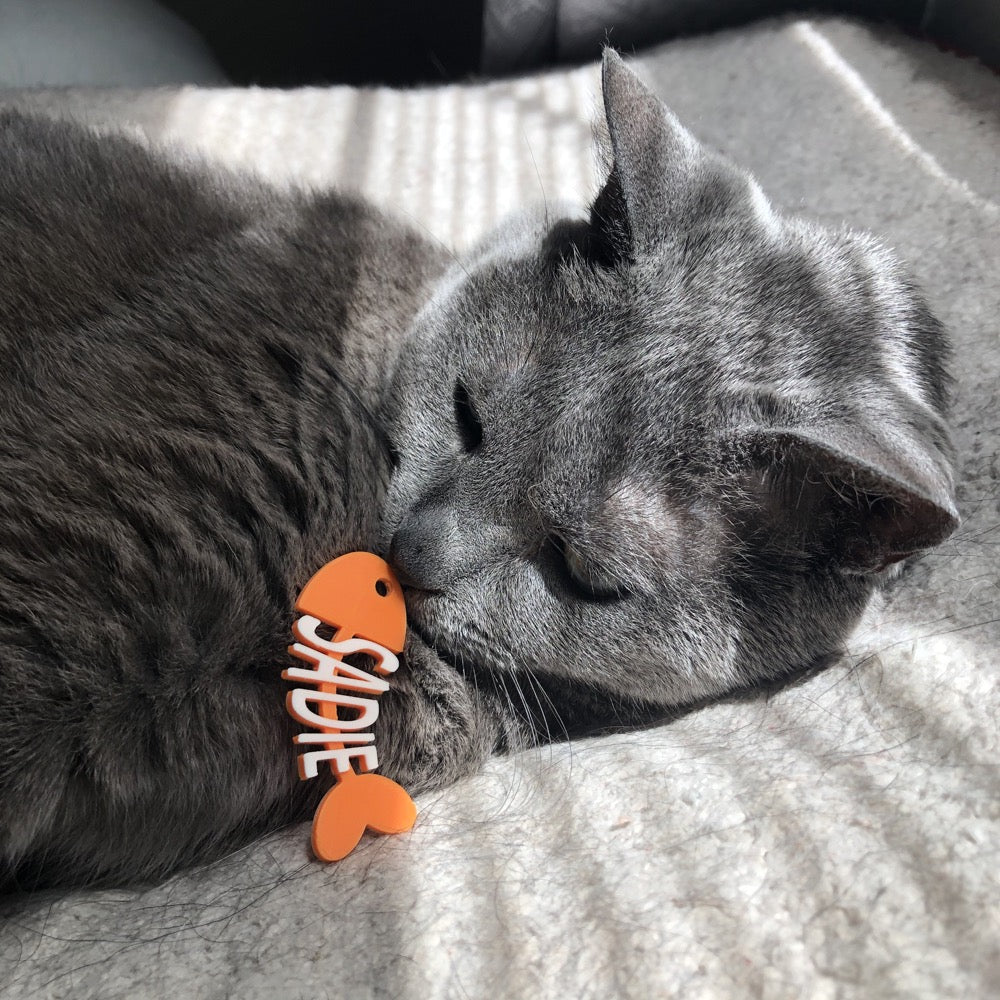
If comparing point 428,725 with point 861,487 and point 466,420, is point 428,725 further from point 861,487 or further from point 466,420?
point 861,487

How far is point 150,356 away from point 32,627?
1.07 feet

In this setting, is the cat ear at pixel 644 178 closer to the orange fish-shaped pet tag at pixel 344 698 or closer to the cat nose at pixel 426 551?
the cat nose at pixel 426 551

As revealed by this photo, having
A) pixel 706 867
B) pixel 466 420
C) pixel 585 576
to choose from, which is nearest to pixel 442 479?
pixel 466 420

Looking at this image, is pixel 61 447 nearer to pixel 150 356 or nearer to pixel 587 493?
pixel 150 356

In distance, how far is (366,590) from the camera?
0.88 m

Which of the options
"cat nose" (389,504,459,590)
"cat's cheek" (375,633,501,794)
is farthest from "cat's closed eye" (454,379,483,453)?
"cat's cheek" (375,633,501,794)

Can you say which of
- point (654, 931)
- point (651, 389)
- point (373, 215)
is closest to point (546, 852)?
point (654, 931)

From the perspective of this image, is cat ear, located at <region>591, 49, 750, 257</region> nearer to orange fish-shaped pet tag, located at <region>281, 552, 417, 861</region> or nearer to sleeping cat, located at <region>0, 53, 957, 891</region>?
sleeping cat, located at <region>0, 53, 957, 891</region>

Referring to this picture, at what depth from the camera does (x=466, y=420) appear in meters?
1.01

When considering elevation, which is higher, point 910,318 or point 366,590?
point 910,318

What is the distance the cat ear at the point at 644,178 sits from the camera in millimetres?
952

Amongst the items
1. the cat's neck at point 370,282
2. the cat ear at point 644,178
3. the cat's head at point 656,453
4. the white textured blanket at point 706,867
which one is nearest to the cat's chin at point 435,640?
the cat's head at point 656,453

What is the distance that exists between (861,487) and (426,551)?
0.42 m

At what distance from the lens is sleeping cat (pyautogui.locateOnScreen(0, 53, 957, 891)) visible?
0.77m
